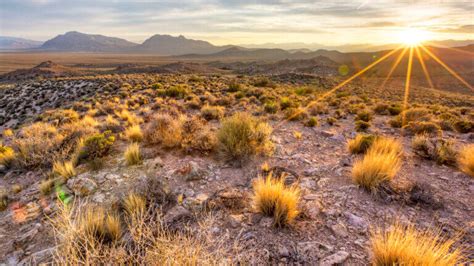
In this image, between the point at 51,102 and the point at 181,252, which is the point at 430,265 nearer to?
the point at 181,252

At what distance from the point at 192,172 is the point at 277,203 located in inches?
80.5

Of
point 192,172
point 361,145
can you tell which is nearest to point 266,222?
point 192,172

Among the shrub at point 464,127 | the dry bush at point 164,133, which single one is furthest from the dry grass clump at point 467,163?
the dry bush at point 164,133

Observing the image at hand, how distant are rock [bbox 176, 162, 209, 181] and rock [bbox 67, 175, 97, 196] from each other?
1.54m

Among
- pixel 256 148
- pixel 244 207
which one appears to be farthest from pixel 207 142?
pixel 244 207

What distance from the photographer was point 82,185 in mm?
4238

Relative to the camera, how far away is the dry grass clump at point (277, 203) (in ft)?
10.0

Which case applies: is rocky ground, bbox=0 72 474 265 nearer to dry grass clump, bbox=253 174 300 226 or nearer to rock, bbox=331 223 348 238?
rock, bbox=331 223 348 238

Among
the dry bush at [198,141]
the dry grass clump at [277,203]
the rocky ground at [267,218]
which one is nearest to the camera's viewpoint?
the rocky ground at [267,218]

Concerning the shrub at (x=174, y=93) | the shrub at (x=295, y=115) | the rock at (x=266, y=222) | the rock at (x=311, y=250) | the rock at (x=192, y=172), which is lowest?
the rock at (x=311, y=250)

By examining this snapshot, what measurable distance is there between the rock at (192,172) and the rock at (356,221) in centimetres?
258

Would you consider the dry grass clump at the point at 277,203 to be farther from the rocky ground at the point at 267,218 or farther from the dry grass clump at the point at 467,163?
the dry grass clump at the point at 467,163

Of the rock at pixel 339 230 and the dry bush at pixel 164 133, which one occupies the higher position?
the dry bush at pixel 164 133

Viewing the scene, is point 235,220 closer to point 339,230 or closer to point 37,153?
point 339,230
